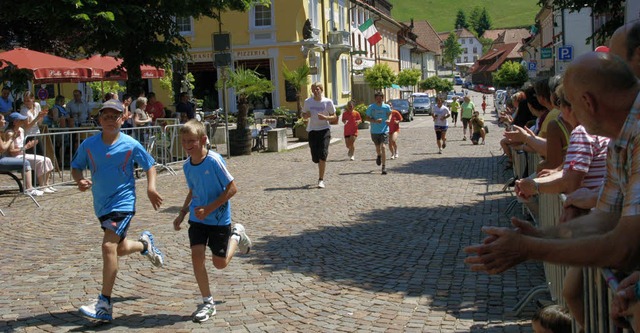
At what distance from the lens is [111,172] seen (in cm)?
625

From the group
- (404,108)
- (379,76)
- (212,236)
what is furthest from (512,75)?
(212,236)

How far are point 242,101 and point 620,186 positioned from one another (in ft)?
66.3

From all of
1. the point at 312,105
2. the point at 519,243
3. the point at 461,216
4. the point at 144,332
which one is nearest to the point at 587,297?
the point at 519,243

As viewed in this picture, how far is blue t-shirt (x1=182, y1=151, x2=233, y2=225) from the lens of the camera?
6.12m

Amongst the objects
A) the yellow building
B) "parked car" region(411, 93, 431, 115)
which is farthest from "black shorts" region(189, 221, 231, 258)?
"parked car" region(411, 93, 431, 115)

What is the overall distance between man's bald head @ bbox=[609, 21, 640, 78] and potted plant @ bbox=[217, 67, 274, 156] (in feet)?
62.5

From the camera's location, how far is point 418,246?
8.60 m

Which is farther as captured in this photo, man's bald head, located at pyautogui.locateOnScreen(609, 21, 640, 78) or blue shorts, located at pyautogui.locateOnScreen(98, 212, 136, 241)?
blue shorts, located at pyautogui.locateOnScreen(98, 212, 136, 241)

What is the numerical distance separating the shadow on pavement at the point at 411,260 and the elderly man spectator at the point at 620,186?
11.1ft

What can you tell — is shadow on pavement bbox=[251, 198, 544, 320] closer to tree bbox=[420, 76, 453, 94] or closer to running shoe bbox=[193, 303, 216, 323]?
running shoe bbox=[193, 303, 216, 323]

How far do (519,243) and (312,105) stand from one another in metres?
11.7

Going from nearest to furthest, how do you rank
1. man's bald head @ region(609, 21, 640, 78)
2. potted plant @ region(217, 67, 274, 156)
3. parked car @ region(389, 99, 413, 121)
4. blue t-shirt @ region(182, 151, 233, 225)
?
man's bald head @ region(609, 21, 640, 78) < blue t-shirt @ region(182, 151, 233, 225) < potted plant @ region(217, 67, 274, 156) < parked car @ region(389, 99, 413, 121)

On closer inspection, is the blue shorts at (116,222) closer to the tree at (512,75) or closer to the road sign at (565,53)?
the road sign at (565,53)

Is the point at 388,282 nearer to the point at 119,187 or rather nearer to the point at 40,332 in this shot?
the point at 119,187
